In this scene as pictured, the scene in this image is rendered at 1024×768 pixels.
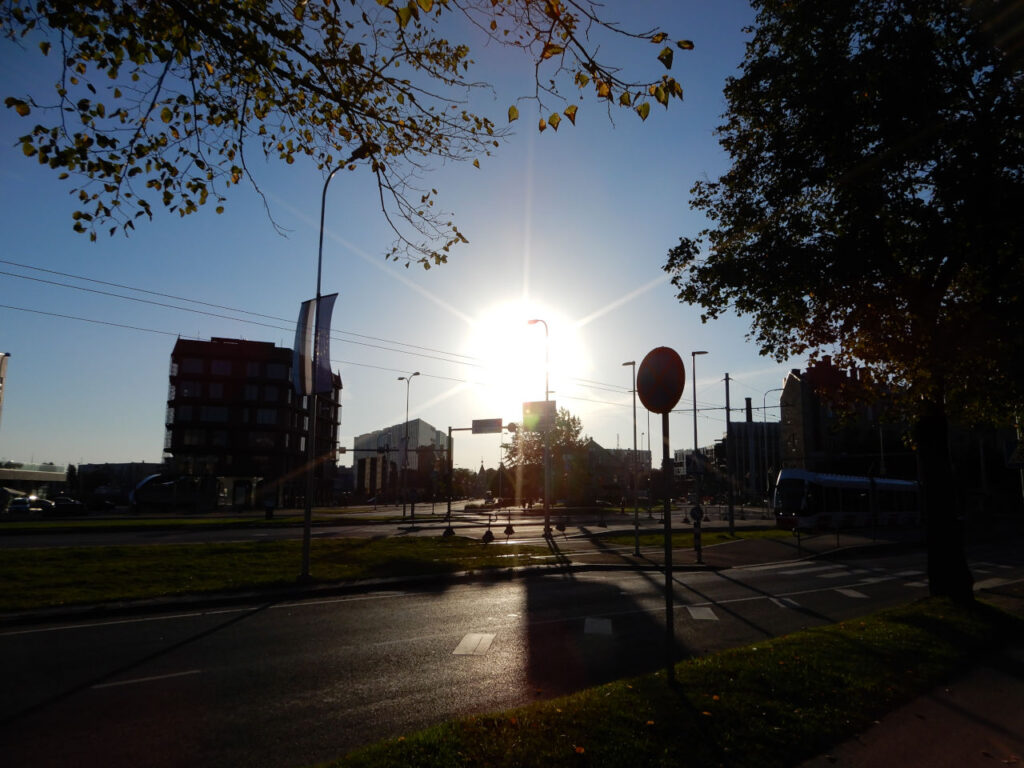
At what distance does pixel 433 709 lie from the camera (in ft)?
20.3

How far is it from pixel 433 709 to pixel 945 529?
9731 millimetres

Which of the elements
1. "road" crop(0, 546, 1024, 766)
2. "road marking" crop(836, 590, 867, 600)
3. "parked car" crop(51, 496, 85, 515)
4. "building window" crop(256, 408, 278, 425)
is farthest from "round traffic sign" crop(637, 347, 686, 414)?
"building window" crop(256, 408, 278, 425)

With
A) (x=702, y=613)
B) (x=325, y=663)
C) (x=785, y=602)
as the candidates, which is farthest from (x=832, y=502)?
(x=325, y=663)

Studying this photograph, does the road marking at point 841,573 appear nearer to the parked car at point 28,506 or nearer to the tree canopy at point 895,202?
the tree canopy at point 895,202

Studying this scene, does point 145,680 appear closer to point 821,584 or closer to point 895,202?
point 895,202

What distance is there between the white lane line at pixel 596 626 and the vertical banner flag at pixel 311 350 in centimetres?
876

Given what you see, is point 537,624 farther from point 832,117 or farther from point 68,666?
point 832,117

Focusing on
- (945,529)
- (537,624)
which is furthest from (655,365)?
(945,529)

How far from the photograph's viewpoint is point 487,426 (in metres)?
36.3

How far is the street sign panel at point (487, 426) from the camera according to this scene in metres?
36.2

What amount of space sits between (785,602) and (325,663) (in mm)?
9649

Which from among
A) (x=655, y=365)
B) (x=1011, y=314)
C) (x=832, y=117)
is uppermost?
(x=832, y=117)

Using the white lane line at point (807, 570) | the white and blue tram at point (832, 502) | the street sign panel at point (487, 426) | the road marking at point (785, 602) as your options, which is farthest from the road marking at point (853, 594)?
the street sign panel at point (487, 426)

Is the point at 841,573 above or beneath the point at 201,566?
beneath
